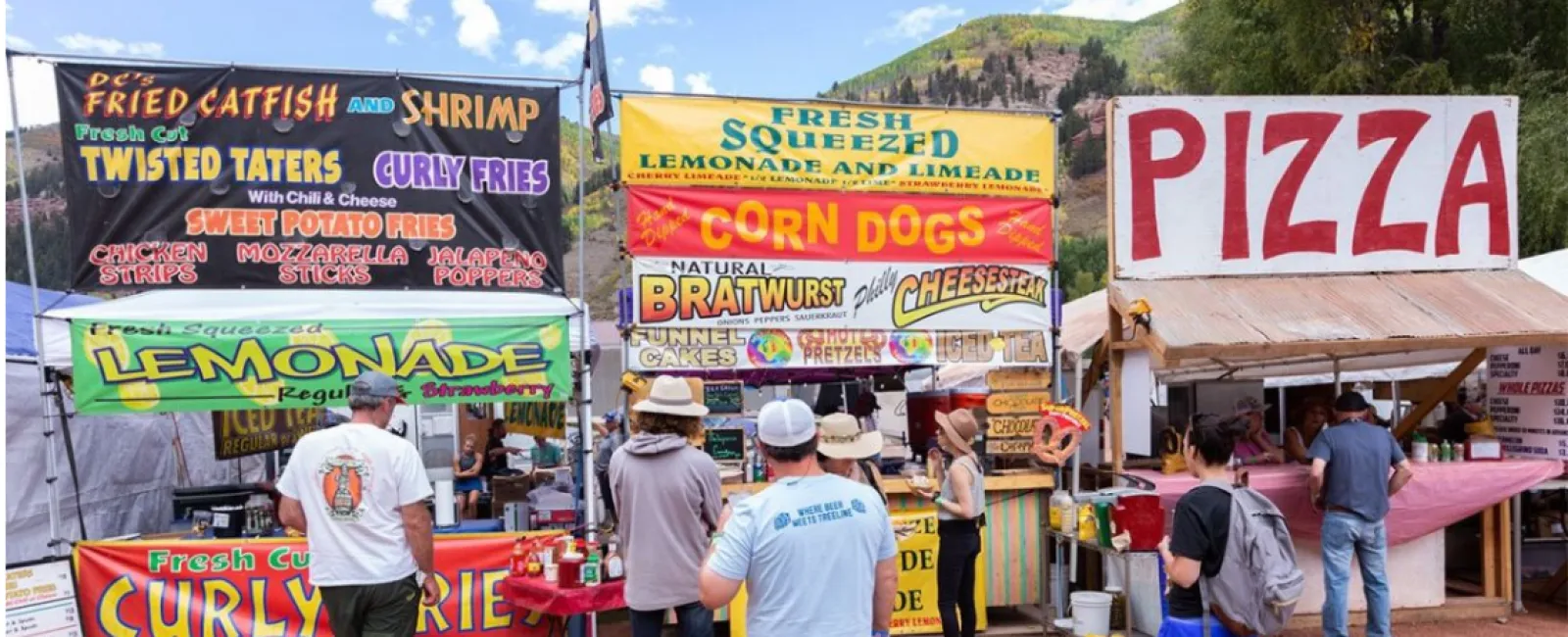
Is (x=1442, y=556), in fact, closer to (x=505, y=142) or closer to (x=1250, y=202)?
(x=1250, y=202)

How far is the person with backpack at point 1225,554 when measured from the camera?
14.4ft

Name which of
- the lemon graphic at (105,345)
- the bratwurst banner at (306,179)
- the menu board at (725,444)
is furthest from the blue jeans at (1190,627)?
the lemon graphic at (105,345)

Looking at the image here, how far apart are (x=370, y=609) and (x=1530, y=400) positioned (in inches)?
351

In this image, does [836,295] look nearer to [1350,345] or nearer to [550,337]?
[550,337]

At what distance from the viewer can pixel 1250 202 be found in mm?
7887

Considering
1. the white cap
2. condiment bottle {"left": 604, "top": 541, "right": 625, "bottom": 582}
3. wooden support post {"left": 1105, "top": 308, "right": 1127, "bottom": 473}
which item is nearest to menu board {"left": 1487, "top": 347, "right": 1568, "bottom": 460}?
wooden support post {"left": 1105, "top": 308, "right": 1127, "bottom": 473}

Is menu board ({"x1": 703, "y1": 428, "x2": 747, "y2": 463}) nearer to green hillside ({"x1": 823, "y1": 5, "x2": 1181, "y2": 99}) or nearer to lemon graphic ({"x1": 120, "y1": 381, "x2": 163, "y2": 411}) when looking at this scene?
lemon graphic ({"x1": 120, "y1": 381, "x2": 163, "y2": 411})

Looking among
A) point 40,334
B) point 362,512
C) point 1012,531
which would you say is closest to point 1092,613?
point 1012,531

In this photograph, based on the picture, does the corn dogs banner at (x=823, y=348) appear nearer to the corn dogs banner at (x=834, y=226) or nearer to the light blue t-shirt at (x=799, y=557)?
the corn dogs banner at (x=834, y=226)

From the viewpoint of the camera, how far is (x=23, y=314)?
8133 millimetres

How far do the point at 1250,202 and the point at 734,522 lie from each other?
6215 mm

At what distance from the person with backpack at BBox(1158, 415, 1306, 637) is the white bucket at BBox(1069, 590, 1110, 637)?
8.14ft

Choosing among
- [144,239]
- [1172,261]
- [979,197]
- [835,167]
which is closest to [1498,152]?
[1172,261]

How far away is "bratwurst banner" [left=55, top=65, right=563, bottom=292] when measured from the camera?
634cm
